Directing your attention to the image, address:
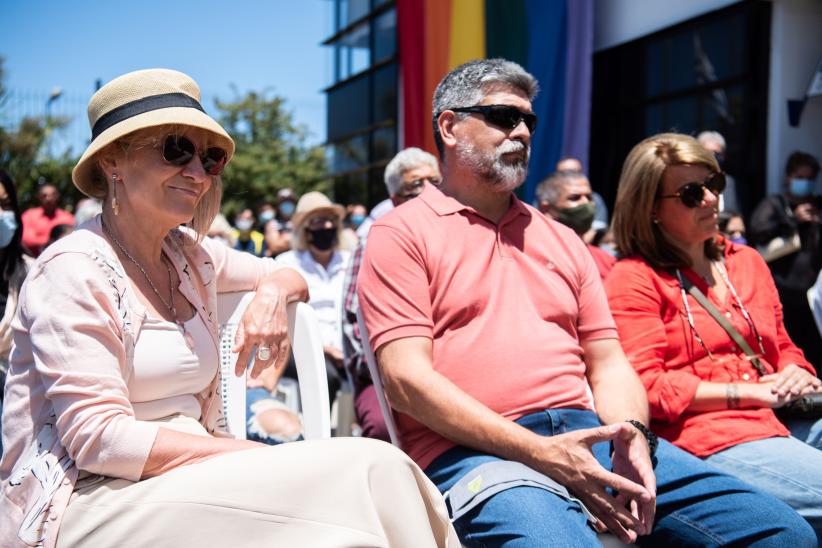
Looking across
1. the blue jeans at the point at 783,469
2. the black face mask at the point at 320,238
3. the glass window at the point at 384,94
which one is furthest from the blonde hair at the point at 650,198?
the glass window at the point at 384,94

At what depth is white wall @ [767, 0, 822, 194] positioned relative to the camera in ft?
23.4

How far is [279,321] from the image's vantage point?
92.7 inches

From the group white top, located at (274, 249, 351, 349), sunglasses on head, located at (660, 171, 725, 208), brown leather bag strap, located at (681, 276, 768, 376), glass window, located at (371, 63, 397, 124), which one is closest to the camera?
brown leather bag strap, located at (681, 276, 768, 376)

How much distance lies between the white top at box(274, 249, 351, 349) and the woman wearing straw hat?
3184mm

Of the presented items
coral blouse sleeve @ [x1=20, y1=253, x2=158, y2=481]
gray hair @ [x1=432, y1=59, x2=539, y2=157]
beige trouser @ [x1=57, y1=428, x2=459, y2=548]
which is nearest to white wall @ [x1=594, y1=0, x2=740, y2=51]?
gray hair @ [x1=432, y1=59, x2=539, y2=157]

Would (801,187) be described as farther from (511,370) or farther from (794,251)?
(511,370)

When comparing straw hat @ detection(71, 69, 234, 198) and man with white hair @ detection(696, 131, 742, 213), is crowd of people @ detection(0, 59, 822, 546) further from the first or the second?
man with white hair @ detection(696, 131, 742, 213)

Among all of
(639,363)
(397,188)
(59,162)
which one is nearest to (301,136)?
(59,162)

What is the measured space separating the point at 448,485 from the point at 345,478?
2.18 feet

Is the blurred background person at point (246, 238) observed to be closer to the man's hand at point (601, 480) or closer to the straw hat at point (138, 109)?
the straw hat at point (138, 109)

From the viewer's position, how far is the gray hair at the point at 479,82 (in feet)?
9.16

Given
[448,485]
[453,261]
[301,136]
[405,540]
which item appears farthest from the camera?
[301,136]

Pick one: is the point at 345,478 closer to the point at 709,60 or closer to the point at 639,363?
the point at 639,363

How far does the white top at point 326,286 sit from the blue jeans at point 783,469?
3097mm
